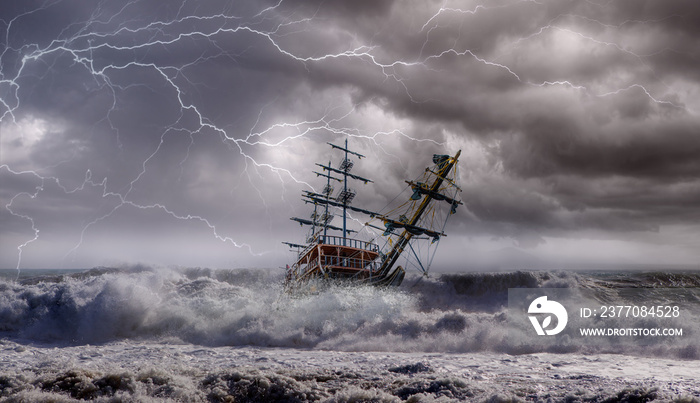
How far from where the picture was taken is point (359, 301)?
55.5 ft

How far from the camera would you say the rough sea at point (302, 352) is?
5.62 metres

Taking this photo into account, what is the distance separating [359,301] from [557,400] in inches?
475

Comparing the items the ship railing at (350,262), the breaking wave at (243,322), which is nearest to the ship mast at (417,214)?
the ship railing at (350,262)

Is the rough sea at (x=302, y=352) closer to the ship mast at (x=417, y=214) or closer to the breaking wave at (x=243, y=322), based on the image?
the breaking wave at (x=243, y=322)

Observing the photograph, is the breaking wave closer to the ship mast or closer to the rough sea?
the rough sea

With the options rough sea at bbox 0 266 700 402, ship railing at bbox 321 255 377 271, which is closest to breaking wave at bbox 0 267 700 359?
rough sea at bbox 0 266 700 402

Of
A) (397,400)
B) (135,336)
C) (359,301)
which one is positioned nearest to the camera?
(397,400)

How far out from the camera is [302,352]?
11141mm

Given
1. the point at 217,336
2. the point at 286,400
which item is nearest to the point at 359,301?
the point at 217,336

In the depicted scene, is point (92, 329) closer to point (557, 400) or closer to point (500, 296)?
point (557, 400)

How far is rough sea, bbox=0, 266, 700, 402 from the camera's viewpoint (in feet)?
18.4

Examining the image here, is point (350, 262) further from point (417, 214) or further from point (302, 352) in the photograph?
point (302, 352)

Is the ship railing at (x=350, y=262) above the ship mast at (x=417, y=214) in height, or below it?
below

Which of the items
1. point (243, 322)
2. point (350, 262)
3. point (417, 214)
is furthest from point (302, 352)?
point (417, 214)
